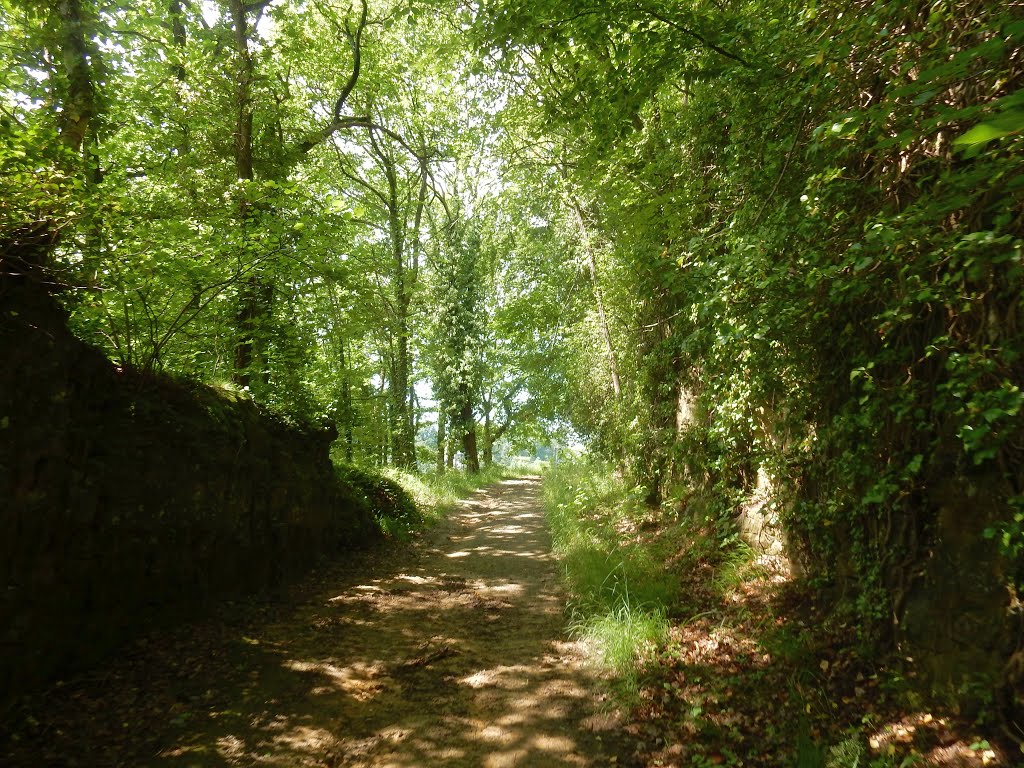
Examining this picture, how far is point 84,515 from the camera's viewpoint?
427 cm

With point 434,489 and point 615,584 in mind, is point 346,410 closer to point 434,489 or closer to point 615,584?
point 434,489

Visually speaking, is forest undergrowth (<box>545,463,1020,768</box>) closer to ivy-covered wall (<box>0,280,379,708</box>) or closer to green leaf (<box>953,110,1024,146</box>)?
green leaf (<box>953,110,1024,146</box>)

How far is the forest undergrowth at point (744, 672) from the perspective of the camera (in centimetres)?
318

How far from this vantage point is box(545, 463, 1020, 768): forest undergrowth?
10.4 ft

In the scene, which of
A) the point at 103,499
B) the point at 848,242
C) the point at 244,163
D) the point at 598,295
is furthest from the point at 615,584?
the point at 244,163

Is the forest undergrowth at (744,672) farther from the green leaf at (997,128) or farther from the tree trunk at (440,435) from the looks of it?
the tree trunk at (440,435)

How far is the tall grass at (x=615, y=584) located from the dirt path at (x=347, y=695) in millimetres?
332

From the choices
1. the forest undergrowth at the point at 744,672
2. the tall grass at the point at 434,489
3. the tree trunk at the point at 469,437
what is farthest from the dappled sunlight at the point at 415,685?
the tree trunk at the point at 469,437

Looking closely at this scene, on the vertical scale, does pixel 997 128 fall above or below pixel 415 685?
above

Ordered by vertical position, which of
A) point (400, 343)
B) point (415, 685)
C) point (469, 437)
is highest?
point (400, 343)

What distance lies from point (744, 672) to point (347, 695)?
3328 millimetres

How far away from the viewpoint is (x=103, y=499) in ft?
14.6

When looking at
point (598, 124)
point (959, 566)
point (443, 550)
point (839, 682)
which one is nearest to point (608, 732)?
point (839, 682)

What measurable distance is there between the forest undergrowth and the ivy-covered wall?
412cm
